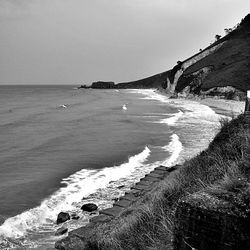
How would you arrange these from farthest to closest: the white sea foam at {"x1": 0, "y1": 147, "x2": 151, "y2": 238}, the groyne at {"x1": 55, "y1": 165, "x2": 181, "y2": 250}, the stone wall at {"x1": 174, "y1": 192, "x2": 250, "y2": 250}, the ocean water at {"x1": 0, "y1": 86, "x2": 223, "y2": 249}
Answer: the ocean water at {"x1": 0, "y1": 86, "x2": 223, "y2": 249} → the white sea foam at {"x1": 0, "y1": 147, "x2": 151, "y2": 238} → the groyne at {"x1": 55, "y1": 165, "x2": 181, "y2": 250} → the stone wall at {"x1": 174, "y1": 192, "x2": 250, "y2": 250}

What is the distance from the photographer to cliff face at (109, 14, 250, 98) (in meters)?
63.8

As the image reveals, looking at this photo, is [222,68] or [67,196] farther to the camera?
[222,68]

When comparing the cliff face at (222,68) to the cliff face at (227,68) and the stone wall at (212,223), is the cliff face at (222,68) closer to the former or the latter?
the cliff face at (227,68)

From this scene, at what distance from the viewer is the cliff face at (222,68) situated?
209 feet

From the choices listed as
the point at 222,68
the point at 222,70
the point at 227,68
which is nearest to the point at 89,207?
the point at 227,68

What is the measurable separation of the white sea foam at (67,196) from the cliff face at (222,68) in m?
46.9

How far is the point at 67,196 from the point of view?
46.5ft

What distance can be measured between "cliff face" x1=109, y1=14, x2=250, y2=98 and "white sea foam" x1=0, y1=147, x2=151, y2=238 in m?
46.9

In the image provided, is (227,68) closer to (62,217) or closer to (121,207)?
(121,207)

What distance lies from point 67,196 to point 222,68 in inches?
2794

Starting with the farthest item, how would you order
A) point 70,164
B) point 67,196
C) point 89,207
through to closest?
point 70,164, point 67,196, point 89,207

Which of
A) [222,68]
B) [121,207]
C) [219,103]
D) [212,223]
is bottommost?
[121,207]

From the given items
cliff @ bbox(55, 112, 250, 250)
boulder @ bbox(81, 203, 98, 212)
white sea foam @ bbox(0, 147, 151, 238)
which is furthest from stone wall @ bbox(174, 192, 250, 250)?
boulder @ bbox(81, 203, 98, 212)

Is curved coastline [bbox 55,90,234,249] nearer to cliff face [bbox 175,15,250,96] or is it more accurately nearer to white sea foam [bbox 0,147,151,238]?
white sea foam [bbox 0,147,151,238]
